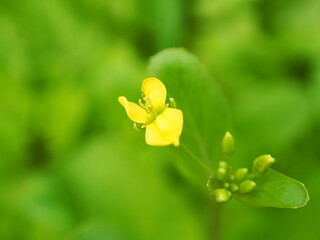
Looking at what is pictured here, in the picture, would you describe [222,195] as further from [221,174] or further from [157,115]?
[157,115]

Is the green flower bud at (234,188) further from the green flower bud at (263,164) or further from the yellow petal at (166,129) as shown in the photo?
the yellow petal at (166,129)

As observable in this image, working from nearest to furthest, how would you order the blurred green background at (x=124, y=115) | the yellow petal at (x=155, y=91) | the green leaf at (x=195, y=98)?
the yellow petal at (x=155, y=91) < the green leaf at (x=195, y=98) < the blurred green background at (x=124, y=115)

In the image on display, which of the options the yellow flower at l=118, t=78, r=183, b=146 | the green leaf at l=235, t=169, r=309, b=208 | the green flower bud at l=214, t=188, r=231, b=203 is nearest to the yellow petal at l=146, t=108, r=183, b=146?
the yellow flower at l=118, t=78, r=183, b=146

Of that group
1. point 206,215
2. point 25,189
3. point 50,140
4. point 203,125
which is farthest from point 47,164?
point 203,125

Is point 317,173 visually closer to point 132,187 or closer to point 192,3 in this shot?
point 132,187

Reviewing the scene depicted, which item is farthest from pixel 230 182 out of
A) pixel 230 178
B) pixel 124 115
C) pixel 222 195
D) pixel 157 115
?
pixel 124 115

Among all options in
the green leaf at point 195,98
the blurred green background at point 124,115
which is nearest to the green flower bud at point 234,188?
the green leaf at point 195,98
